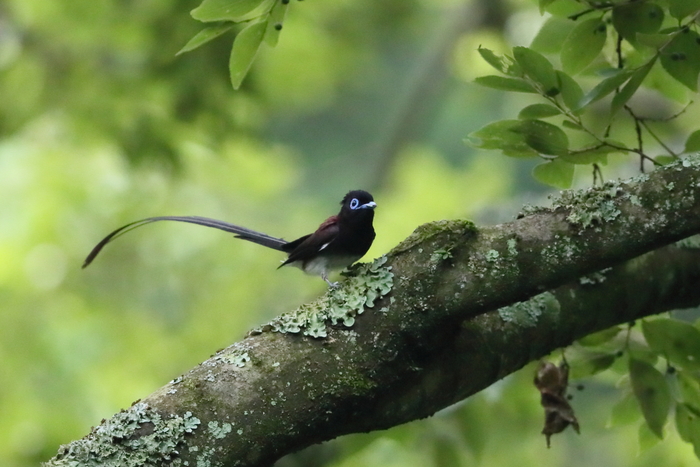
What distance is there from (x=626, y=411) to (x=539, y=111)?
1.34 metres

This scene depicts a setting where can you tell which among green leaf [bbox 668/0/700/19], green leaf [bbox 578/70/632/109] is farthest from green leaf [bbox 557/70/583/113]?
green leaf [bbox 668/0/700/19]

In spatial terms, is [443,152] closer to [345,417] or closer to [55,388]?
[55,388]

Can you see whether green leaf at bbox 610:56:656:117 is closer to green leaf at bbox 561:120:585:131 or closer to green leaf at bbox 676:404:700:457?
green leaf at bbox 561:120:585:131

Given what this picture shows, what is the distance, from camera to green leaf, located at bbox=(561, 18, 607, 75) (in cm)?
250

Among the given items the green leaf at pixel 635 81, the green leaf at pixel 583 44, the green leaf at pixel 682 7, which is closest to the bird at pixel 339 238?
the green leaf at pixel 583 44

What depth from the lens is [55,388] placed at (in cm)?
684

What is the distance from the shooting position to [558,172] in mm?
2715

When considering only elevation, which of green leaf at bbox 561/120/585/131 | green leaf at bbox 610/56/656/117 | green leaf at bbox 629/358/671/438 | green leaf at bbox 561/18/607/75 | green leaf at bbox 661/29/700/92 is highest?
green leaf at bbox 561/18/607/75

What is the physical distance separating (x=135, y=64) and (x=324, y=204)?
570 centimetres

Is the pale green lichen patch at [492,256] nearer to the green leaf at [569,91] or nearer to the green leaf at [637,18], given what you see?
the green leaf at [569,91]

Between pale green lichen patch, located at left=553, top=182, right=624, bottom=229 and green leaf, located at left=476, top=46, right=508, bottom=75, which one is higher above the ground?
green leaf, located at left=476, top=46, right=508, bottom=75

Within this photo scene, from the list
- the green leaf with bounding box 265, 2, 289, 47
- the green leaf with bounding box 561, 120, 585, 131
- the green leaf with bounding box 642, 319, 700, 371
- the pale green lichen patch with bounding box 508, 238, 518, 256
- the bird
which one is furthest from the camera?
the bird

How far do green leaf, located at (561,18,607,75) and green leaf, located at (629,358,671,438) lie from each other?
46.2 inches

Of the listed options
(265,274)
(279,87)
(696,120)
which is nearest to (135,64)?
(279,87)
